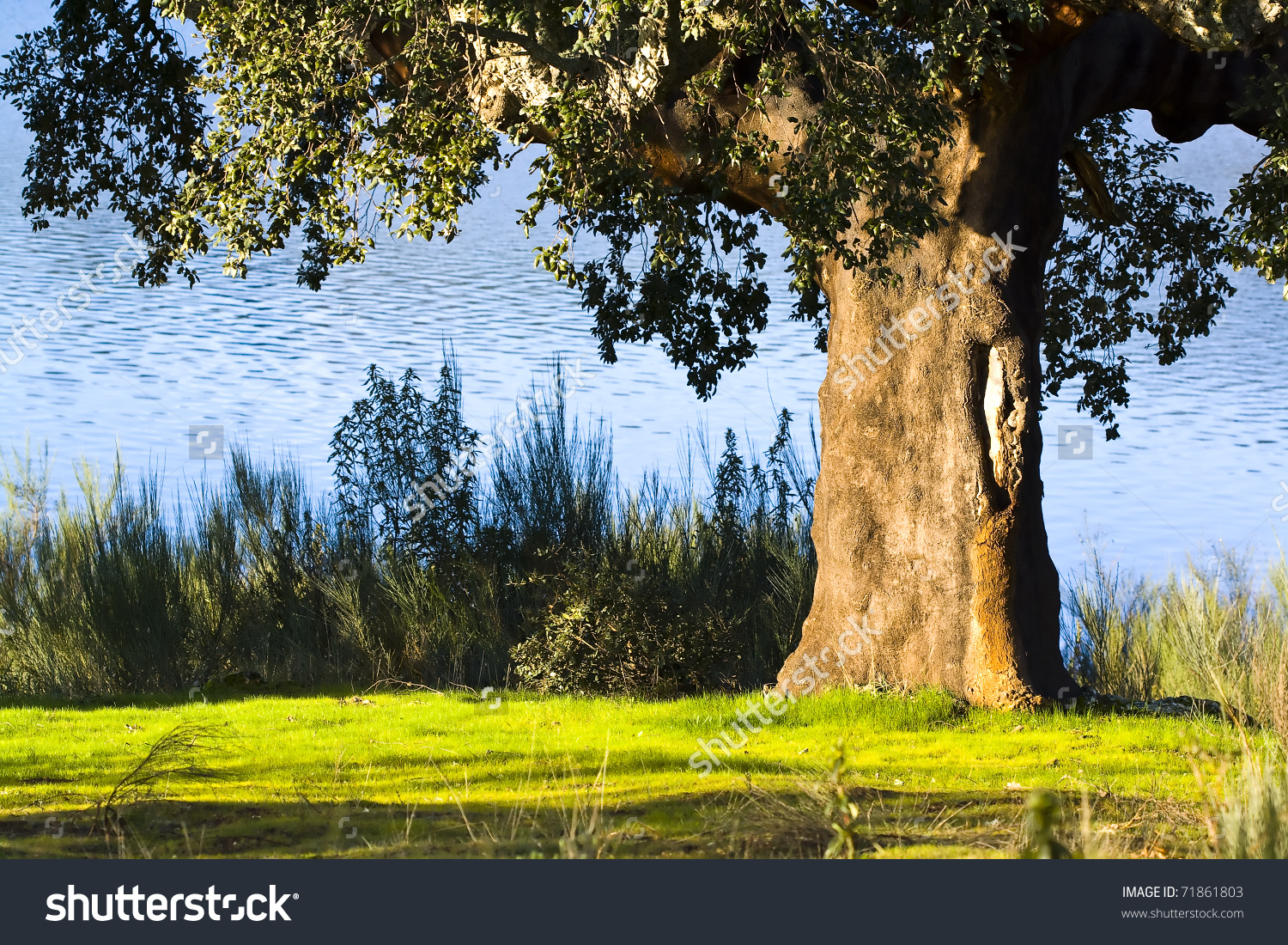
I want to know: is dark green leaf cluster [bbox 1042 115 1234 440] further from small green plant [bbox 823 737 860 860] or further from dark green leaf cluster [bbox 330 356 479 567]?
small green plant [bbox 823 737 860 860]

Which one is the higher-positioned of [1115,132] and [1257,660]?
[1115,132]

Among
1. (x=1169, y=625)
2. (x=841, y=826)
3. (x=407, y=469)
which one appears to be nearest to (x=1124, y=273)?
(x=1169, y=625)

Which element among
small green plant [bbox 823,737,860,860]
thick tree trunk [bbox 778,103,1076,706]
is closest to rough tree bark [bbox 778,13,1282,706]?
thick tree trunk [bbox 778,103,1076,706]

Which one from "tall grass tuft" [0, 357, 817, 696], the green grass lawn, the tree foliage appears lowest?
the green grass lawn

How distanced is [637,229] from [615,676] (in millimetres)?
4352

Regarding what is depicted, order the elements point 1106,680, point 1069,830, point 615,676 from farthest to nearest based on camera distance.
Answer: point 1106,680 → point 615,676 → point 1069,830

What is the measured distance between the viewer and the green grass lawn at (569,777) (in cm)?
657

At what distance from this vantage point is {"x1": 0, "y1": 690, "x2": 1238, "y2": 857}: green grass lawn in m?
6.57

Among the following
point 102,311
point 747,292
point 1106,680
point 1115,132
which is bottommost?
point 1106,680

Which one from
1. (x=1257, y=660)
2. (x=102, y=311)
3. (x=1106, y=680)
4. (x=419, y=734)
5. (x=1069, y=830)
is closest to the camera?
(x=1069, y=830)

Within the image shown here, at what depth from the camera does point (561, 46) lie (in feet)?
28.6

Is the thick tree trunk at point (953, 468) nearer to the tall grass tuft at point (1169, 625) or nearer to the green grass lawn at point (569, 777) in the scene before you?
the green grass lawn at point (569, 777)
